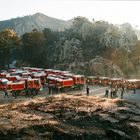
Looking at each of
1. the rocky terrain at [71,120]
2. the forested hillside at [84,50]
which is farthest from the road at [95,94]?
the forested hillside at [84,50]

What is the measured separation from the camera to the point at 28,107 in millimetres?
50406

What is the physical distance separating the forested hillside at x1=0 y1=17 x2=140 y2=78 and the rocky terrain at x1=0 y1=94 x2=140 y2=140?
4570 cm

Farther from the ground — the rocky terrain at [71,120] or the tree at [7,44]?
the tree at [7,44]

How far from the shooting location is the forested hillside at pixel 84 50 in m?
102

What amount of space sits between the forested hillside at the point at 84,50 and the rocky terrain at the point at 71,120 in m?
45.7

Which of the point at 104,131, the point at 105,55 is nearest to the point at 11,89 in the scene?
the point at 104,131

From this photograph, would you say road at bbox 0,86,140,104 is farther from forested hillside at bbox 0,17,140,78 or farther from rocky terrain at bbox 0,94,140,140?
forested hillside at bbox 0,17,140,78

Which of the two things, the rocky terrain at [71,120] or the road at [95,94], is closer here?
the rocky terrain at [71,120]

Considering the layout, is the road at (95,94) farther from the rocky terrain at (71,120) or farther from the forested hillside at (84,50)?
the forested hillside at (84,50)

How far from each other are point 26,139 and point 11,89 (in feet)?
109

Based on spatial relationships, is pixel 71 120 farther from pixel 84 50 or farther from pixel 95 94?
pixel 84 50

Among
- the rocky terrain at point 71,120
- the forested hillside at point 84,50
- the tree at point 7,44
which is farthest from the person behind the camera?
the tree at point 7,44

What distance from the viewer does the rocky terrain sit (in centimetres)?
3753

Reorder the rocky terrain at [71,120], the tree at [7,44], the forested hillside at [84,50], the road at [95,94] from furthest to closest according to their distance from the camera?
1. the tree at [7,44]
2. the forested hillside at [84,50]
3. the road at [95,94]
4. the rocky terrain at [71,120]
